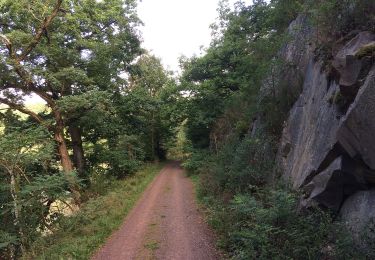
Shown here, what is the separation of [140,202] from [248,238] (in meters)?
11.2

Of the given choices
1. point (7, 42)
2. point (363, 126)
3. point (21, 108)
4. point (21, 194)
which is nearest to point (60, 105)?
point (21, 108)

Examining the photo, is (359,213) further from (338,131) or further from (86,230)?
(86,230)

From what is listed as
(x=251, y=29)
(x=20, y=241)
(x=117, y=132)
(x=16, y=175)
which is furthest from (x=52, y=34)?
(x=251, y=29)

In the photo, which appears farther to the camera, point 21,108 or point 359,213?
point 21,108

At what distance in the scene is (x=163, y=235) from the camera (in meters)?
11.8

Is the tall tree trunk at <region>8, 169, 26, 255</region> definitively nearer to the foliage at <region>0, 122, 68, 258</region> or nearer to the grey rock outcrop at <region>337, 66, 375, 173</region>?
the foliage at <region>0, 122, 68, 258</region>

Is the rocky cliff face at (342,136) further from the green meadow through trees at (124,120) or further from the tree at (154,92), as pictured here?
the tree at (154,92)

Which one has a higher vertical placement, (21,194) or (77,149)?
(77,149)

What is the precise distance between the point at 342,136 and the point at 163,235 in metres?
7.29

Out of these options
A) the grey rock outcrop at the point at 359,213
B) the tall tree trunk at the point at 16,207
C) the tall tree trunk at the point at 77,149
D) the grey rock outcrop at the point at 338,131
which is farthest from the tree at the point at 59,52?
the grey rock outcrop at the point at 359,213

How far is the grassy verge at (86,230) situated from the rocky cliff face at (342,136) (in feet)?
21.8

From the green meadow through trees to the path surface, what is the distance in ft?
2.24

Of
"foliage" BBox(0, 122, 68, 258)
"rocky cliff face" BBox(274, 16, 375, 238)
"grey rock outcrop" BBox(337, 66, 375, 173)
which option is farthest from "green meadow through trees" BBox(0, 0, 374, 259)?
"grey rock outcrop" BBox(337, 66, 375, 173)

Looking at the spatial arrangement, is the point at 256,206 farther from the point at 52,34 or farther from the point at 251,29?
the point at 251,29
